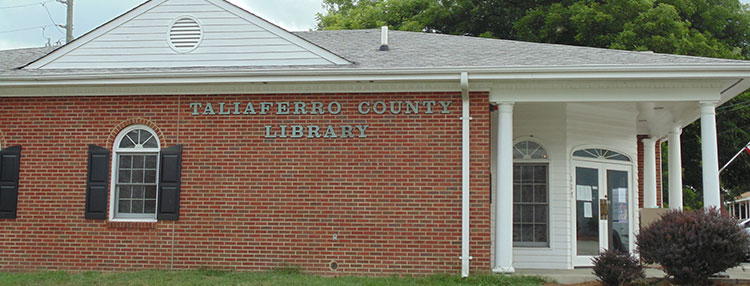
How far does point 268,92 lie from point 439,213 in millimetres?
3140

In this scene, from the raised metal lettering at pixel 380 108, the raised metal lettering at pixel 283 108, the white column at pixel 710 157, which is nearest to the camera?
the white column at pixel 710 157

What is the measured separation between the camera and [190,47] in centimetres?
1101

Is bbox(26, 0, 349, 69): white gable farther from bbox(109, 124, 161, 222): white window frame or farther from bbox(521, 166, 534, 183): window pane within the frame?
bbox(521, 166, 534, 183): window pane

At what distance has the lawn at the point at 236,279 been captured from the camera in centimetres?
935

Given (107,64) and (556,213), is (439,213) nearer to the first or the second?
(556,213)

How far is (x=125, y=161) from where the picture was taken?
10820 mm

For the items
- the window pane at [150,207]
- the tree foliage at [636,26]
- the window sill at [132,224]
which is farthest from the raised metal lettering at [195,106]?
the tree foliage at [636,26]

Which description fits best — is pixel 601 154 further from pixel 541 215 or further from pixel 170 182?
pixel 170 182

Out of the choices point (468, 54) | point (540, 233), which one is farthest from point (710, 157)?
point (468, 54)

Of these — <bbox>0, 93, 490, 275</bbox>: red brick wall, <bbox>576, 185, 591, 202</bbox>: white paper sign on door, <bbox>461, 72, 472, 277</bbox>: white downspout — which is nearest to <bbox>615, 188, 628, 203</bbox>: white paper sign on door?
<bbox>576, 185, 591, 202</bbox>: white paper sign on door

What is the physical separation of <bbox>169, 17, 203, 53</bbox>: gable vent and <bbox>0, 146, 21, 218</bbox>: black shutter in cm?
296

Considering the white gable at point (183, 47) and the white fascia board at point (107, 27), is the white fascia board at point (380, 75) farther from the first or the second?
the white fascia board at point (107, 27)

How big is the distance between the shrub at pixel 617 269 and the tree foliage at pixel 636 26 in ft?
43.8

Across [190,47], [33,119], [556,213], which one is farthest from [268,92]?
[556,213]
